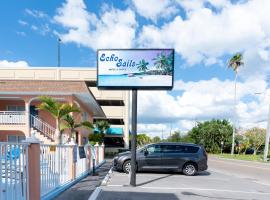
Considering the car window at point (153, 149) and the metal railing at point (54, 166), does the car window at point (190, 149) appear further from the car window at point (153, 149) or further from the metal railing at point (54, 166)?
the metal railing at point (54, 166)

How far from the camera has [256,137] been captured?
67.2 metres

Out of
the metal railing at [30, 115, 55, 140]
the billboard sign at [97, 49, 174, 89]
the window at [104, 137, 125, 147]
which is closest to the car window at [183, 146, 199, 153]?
the billboard sign at [97, 49, 174, 89]

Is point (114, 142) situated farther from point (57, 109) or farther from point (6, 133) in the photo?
point (57, 109)

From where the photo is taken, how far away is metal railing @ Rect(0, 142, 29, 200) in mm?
5875

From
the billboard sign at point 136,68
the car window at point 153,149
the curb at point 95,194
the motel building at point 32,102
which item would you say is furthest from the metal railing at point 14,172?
the motel building at point 32,102

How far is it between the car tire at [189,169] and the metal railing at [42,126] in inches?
434

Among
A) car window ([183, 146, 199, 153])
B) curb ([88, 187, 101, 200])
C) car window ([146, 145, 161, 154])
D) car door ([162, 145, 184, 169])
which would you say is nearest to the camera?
curb ([88, 187, 101, 200])

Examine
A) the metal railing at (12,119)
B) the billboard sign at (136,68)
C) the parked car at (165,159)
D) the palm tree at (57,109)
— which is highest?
the billboard sign at (136,68)

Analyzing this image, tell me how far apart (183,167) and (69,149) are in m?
8.13

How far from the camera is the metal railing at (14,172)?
231 inches

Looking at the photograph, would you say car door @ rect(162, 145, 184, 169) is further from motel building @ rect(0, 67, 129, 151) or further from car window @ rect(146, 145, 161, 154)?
motel building @ rect(0, 67, 129, 151)

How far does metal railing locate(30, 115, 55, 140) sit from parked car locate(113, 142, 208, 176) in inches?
340

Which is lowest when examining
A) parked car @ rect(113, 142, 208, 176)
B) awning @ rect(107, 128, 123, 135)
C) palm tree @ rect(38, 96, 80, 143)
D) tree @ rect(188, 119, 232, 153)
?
tree @ rect(188, 119, 232, 153)

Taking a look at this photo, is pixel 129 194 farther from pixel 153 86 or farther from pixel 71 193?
pixel 153 86
